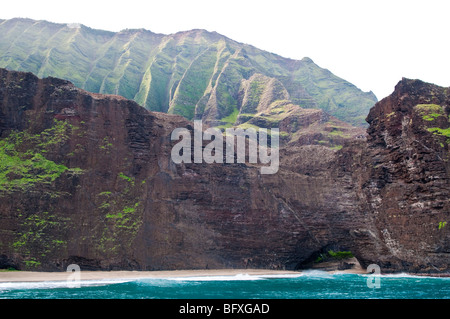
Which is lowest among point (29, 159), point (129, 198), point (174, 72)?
point (129, 198)

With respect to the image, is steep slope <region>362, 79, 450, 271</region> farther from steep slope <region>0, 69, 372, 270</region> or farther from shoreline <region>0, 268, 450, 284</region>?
steep slope <region>0, 69, 372, 270</region>

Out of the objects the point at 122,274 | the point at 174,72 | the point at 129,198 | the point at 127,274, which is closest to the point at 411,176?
the point at 129,198

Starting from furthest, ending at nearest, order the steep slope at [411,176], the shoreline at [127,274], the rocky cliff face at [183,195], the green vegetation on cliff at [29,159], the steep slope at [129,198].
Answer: the steep slope at [411,176] < the rocky cliff face at [183,195] < the green vegetation on cliff at [29,159] < the steep slope at [129,198] < the shoreline at [127,274]

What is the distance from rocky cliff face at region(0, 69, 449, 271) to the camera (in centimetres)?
4406

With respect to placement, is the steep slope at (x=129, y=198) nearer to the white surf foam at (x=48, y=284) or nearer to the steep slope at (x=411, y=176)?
the steep slope at (x=411, y=176)

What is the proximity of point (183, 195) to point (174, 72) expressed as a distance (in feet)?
334

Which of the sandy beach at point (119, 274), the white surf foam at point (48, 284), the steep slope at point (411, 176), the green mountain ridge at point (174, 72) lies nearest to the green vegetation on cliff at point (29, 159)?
the sandy beach at point (119, 274)

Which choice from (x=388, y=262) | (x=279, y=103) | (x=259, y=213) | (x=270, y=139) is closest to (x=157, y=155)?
(x=259, y=213)

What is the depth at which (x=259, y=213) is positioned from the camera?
53500 mm

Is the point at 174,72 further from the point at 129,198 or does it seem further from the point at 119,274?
the point at 119,274

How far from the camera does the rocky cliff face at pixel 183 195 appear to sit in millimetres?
44062

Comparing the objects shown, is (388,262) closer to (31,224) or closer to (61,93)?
(31,224)

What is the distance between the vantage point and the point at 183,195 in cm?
5188

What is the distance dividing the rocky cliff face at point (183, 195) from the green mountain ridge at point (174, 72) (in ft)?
200
